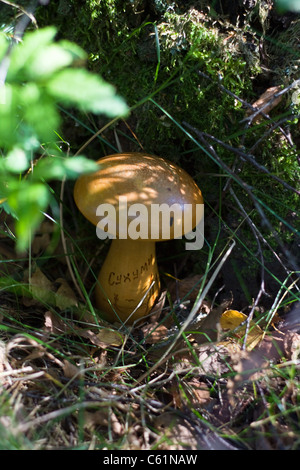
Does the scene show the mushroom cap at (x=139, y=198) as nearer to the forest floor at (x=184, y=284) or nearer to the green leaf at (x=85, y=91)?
the forest floor at (x=184, y=284)

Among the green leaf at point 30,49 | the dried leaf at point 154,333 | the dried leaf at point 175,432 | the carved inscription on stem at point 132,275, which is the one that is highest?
the green leaf at point 30,49

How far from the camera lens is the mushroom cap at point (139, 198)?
1.83 meters

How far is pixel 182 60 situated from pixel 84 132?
29.2 inches

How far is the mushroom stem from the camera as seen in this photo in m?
2.25

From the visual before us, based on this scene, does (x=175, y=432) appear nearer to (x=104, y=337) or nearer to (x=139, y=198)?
(x=104, y=337)

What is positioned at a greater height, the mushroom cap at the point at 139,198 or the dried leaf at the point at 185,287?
the mushroom cap at the point at 139,198

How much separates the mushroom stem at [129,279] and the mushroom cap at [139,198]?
0.35 m

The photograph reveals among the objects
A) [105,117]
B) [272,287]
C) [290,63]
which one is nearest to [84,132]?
[105,117]

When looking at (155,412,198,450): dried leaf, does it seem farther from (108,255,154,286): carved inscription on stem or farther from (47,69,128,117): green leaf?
(47,69,128,117): green leaf

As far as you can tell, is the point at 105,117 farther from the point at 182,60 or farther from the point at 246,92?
the point at 246,92

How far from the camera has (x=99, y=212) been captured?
1862 millimetres

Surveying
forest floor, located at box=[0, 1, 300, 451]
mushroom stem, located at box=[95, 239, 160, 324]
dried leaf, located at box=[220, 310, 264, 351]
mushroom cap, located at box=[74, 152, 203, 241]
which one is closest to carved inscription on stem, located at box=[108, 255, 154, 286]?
mushroom stem, located at box=[95, 239, 160, 324]

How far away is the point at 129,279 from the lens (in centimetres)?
227

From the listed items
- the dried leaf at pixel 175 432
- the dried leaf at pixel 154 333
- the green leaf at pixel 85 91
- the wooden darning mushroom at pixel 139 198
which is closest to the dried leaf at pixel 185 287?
the dried leaf at pixel 154 333
